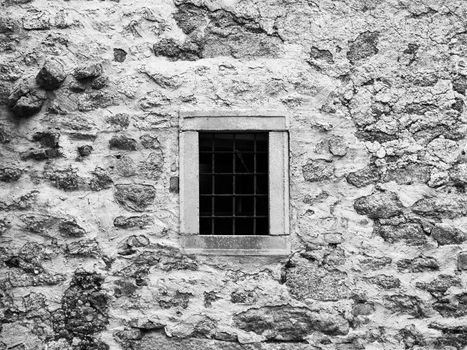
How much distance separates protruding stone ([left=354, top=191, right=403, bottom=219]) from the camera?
4.39 m

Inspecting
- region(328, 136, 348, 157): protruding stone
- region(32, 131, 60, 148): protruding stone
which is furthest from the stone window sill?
region(32, 131, 60, 148): protruding stone

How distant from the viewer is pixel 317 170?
4.43 metres

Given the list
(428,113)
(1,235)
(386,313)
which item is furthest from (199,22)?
(386,313)

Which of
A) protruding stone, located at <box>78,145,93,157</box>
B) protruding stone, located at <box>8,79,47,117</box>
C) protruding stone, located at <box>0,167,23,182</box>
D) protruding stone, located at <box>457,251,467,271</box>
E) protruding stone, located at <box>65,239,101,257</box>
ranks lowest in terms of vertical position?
protruding stone, located at <box>457,251,467,271</box>

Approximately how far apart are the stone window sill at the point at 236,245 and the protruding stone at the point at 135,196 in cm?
33

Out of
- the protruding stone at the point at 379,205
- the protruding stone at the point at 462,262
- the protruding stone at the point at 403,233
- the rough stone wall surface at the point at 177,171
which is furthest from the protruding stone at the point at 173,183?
the protruding stone at the point at 462,262

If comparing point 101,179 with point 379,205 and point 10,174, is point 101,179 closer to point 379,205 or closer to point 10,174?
point 10,174

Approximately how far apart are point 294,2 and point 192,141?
3.80ft

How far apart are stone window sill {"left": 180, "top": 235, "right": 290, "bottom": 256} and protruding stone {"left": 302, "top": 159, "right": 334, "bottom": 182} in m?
0.43

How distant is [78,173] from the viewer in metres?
4.43

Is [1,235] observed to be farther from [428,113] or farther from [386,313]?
[428,113]

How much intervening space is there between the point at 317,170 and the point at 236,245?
0.72 meters

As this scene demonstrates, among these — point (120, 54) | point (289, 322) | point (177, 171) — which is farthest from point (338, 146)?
point (120, 54)

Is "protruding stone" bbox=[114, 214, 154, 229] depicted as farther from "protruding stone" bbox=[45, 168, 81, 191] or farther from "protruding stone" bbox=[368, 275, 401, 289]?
"protruding stone" bbox=[368, 275, 401, 289]
